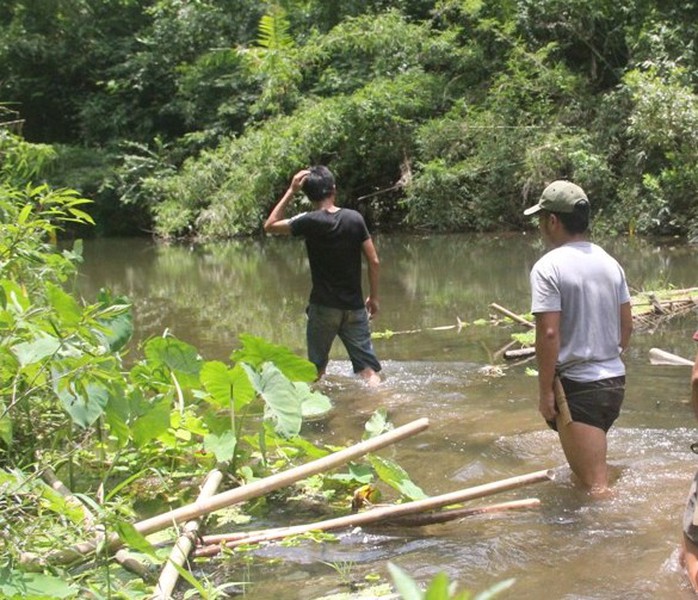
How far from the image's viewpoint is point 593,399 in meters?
4.32

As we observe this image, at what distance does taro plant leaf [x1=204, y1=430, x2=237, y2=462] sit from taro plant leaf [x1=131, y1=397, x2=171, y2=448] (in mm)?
255

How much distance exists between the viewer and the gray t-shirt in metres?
4.29

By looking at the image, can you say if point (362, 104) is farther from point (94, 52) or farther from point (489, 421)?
point (489, 421)

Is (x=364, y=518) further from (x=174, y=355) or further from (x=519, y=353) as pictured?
(x=519, y=353)

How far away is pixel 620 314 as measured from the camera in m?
4.50

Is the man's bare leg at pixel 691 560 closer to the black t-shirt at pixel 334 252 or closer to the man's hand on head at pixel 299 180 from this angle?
the black t-shirt at pixel 334 252

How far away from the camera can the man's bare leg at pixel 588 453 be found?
4.32 m

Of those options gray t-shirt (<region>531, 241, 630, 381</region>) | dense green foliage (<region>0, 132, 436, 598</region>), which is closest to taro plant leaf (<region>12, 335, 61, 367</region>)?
dense green foliage (<region>0, 132, 436, 598</region>)

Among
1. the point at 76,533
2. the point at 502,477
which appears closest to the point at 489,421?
the point at 502,477

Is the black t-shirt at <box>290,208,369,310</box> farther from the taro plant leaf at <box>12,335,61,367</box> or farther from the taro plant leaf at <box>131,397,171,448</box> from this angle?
the taro plant leaf at <box>12,335,61,367</box>

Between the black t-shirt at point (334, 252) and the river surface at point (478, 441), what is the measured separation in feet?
2.64

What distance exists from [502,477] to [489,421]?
1190mm

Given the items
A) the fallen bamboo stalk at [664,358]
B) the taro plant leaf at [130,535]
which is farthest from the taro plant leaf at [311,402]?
the fallen bamboo stalk at [664,358]

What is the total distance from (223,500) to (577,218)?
2094mm
